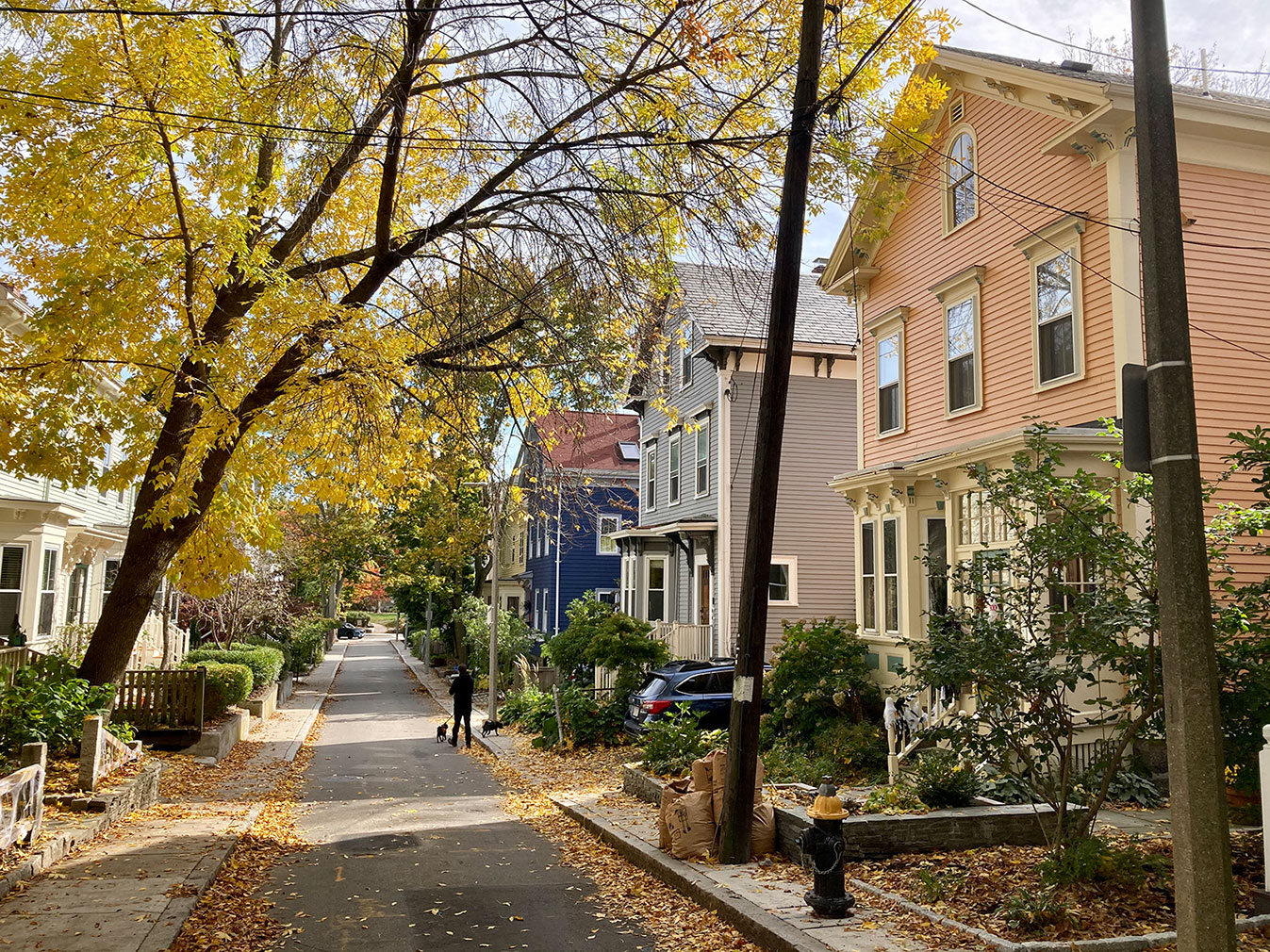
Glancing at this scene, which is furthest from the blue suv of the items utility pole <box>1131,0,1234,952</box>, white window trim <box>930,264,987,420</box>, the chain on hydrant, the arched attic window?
utility pole <box>1131,0,1234,952</box>

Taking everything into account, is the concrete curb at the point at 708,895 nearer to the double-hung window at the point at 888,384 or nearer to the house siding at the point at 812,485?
the double-hung window at the point at 888,384

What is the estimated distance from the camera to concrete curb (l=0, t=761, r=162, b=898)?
26.5ft

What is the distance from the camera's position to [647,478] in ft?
101

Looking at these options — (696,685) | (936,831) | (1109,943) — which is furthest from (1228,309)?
(696,685)

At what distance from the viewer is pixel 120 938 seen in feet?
22.3

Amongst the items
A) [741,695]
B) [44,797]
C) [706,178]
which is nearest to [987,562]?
[741,695]

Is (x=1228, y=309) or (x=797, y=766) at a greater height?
(x=1228, y=309)

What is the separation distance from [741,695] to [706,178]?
16.6 ft

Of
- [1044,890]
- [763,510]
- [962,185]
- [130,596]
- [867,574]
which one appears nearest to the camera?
[1044,890]

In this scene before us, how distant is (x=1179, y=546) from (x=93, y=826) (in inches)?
407

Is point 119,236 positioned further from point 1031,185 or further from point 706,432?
point 706,432

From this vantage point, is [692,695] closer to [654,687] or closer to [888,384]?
[654,687]

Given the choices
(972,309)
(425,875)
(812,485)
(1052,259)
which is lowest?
(425,875)

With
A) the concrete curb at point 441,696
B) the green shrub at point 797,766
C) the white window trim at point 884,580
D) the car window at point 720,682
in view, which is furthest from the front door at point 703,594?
the green shrub at point 797,766
